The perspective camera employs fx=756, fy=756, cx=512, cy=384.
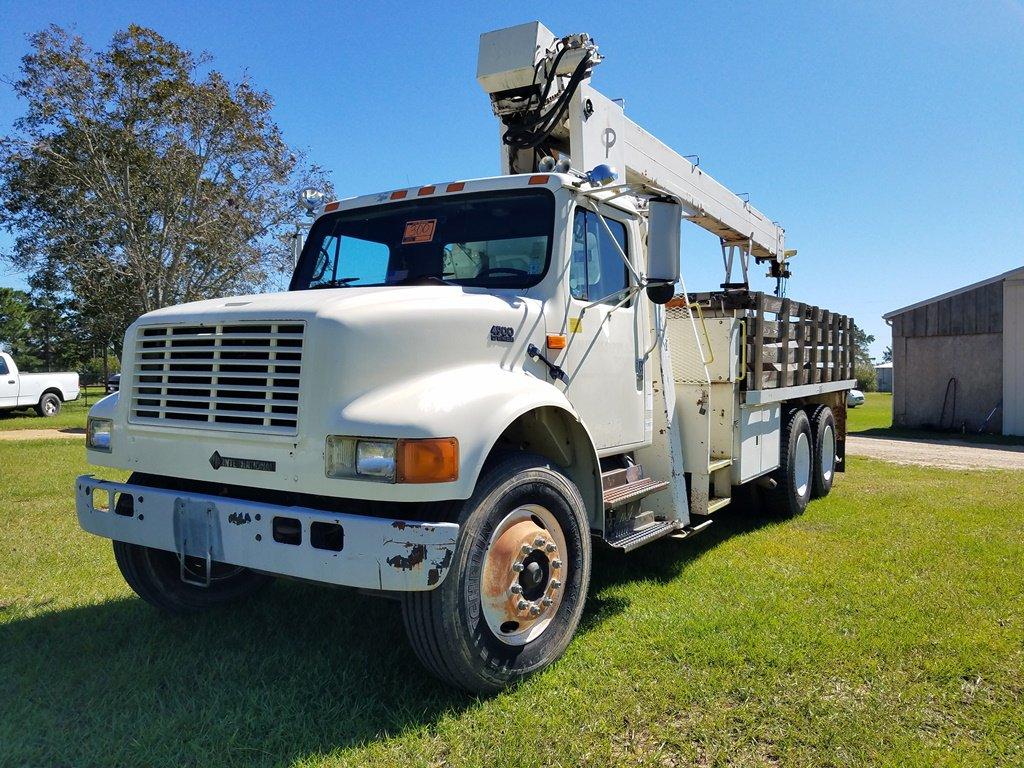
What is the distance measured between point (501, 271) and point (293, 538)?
1876 millimetres

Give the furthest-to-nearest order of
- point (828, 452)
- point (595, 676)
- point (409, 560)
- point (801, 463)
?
1. point (828, 452)
2. point (801, 463)
3. point (595, 676)
4. point (409, 560)

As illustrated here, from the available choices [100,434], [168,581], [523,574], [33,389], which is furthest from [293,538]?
[33,389]

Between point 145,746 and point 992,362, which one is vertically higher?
point 992,362

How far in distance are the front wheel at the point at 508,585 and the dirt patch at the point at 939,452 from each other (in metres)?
10.6

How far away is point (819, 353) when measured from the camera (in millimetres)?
8461

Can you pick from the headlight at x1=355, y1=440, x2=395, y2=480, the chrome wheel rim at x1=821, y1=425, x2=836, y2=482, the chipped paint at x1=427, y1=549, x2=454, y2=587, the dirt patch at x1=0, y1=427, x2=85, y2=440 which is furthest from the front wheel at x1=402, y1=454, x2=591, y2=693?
the dirt patch at x1=0, y1=427, x2=85, y2=440

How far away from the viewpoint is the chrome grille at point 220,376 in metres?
3.28

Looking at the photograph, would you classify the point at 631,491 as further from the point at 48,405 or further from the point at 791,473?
the point at 48,405

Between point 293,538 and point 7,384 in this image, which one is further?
point 7,384

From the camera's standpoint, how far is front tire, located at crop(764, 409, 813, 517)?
745 cm

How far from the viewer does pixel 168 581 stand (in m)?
4.32

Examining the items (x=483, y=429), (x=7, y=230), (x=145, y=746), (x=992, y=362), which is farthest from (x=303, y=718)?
(x=7, y=230)

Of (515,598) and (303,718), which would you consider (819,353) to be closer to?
(515,598)

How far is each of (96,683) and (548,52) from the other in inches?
182
